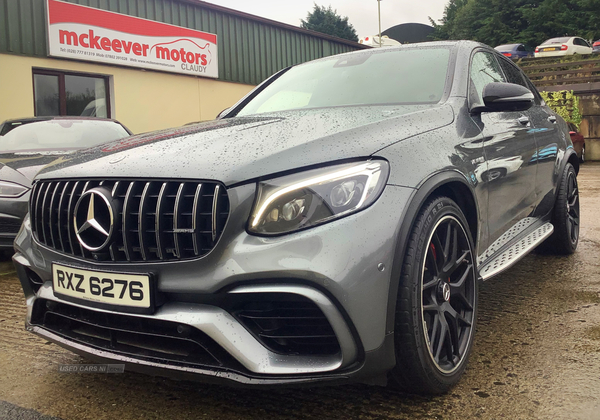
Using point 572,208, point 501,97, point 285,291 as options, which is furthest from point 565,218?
point 285,291

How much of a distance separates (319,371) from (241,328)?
0.90ft

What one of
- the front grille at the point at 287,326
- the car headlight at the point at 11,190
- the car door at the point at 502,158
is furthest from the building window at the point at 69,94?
the front grille at the point at 287,326

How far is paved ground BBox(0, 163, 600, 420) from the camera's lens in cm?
200

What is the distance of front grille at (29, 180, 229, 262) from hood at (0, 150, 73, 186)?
2754mm

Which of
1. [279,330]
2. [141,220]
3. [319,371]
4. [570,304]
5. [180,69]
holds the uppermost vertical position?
[180,69]

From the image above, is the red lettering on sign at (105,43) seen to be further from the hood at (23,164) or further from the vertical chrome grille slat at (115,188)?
the vertical chrome grille slat at (115,188)

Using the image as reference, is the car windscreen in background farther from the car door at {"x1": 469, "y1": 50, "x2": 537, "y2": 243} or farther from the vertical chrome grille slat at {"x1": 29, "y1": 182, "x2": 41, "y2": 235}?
the vertical chrome grille slat at {"x1": 29, "y1": 182, "x2": 41, "y2": 235}

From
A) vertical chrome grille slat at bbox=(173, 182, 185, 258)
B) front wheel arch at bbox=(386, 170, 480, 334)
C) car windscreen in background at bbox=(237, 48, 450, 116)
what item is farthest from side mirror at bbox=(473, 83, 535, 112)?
vertical chrome grille slat at bbox=(173, 182, 185, 258)

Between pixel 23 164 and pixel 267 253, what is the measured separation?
3872mm

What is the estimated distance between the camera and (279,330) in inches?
70.0

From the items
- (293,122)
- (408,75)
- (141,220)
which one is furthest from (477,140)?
(141,220)

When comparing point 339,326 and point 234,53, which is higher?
point 234,53

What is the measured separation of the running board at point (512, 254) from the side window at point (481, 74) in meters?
0.81

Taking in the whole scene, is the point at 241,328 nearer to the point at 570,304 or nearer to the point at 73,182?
the point at 73,182
